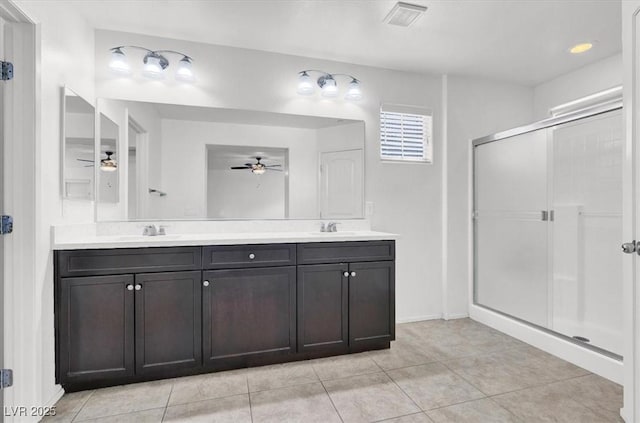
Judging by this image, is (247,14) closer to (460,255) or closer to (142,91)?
(142,91)

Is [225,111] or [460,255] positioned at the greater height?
[225,111]

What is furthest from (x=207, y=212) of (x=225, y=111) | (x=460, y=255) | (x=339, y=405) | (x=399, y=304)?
(x=460, y=255)

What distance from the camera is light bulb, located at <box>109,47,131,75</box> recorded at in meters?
2.53

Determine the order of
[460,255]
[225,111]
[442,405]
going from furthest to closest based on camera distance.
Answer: [460,255] < [225,111] < [442,405]

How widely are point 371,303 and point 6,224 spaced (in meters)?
2.26

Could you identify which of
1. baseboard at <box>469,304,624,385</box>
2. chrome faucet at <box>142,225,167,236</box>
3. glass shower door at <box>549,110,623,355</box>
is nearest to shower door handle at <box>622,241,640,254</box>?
glass shower door at <box>549,110,623,355</box>

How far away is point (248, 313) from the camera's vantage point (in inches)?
90.4

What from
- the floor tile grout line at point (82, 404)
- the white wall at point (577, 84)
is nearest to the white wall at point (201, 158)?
the floor tile grout line at point (82, 404)

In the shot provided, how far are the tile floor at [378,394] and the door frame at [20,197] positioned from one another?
396 millimetres

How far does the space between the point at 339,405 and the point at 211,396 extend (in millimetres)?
762

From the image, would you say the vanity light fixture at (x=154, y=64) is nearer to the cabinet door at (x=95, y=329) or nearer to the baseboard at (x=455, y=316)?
the cabinet door at (x=95, y=329)

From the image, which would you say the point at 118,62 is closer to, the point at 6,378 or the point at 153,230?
the point at 153,230

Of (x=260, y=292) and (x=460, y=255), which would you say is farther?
(x=460, y=255)

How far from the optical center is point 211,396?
201 centimetres
